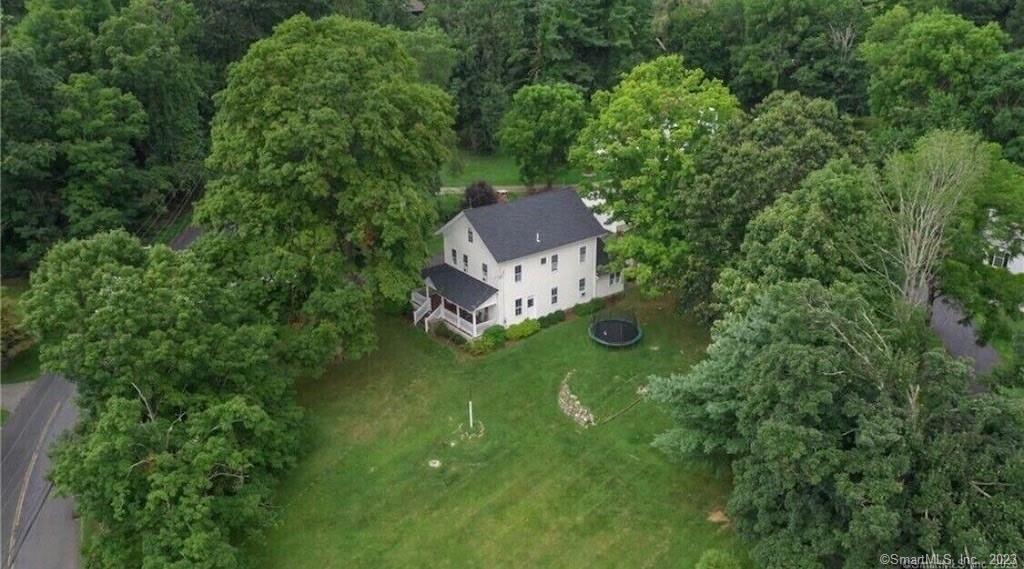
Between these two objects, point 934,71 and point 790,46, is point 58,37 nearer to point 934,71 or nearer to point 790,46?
point 790,46

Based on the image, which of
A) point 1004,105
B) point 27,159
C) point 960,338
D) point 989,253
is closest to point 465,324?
point 989,253

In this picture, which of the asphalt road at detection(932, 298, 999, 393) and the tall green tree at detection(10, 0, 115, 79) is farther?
the tall green tree at detection(10, 0, 115, 79)

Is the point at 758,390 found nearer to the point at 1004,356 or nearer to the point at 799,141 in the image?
the point at 799,141

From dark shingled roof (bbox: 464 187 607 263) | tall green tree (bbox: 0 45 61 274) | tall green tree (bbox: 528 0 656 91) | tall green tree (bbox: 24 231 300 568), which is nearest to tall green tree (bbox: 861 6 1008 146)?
tall green tree (bbox: 528 0 656 91)

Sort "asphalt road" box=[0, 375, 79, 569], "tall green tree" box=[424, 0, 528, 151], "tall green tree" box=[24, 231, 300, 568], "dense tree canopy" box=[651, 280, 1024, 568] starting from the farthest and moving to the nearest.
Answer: "tall green tree" box=[424, 0, 528, 151] < "asphalt road" box=[0, 375, 79, 569] < "tall green tree" box=[24, 231, 300, 568] < "dense tree canopy" box=[651, 280, 1024, 568]

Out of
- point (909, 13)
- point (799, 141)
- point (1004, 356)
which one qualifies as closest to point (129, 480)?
point (799, 141)

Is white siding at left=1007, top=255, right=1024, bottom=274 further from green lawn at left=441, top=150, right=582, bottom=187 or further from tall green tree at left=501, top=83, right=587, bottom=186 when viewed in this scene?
green lawn at left=441, top=150, right=582, bottom=187
